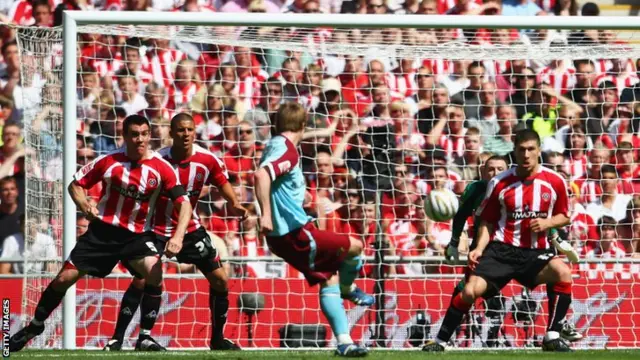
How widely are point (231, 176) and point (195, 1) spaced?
327cm

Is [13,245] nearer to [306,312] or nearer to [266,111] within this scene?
[266,111]

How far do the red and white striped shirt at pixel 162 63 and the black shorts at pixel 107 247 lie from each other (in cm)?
355

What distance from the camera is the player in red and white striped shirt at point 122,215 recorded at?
809 centimetres

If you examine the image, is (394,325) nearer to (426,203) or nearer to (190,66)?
(426,203)

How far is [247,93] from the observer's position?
1177 cm

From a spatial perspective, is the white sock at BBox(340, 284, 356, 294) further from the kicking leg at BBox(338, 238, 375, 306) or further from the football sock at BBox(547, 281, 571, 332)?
the football sock at BBox(547, 281, 571, 332)

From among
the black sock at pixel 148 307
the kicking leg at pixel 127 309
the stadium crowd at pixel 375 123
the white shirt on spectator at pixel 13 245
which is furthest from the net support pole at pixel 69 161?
the white shirt on spectator at pixel 13 245

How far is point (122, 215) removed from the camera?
8219 millimetres

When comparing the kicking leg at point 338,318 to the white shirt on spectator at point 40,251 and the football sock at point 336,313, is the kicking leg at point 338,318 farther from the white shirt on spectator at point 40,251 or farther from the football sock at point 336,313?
the white shirt on spectator at point 40,251

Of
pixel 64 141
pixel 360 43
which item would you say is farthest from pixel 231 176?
pixel 64 141

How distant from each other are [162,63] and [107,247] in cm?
403

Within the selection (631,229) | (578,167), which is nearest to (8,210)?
(578,167)

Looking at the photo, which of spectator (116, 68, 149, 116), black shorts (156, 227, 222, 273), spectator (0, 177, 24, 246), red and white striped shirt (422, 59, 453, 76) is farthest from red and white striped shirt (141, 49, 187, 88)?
black shorts (156, 227, 222, 273)

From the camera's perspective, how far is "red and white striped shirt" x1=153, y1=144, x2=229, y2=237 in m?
8.74
